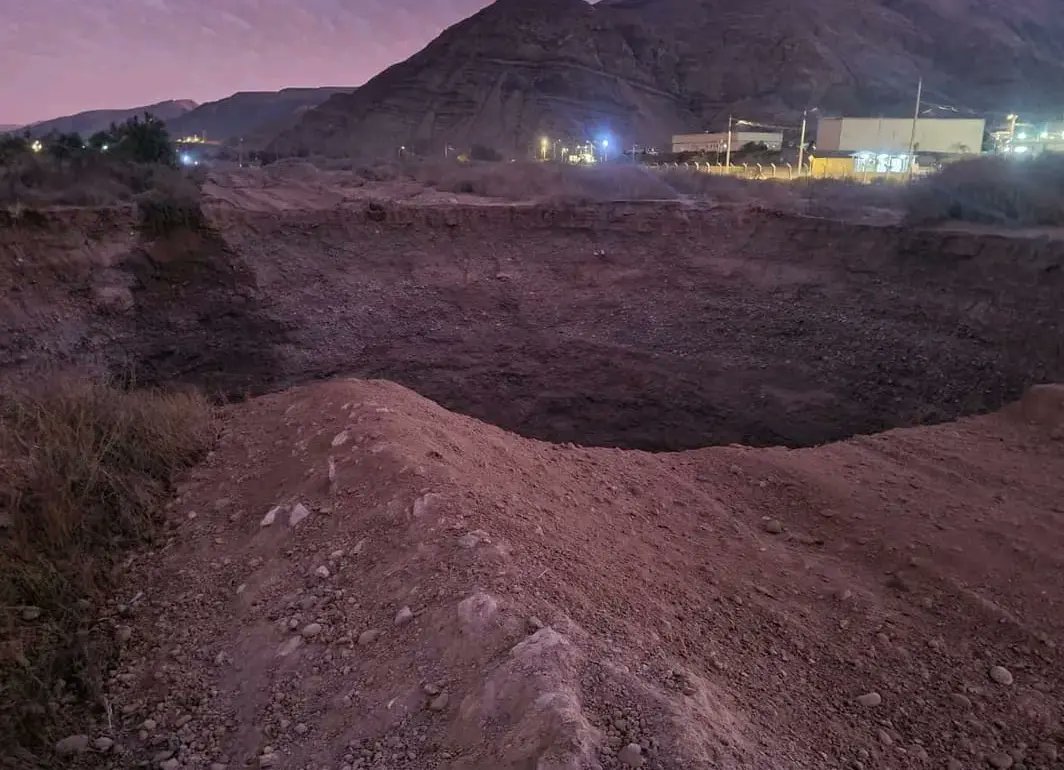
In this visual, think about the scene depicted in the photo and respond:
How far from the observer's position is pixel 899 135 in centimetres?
5047

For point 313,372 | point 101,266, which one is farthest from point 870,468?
point 101,266

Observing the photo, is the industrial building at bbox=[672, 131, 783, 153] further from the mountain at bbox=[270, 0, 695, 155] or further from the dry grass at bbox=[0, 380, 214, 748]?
the dry grass at bbox=[0, 380, 214, 748]

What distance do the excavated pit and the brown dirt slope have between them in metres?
7.88

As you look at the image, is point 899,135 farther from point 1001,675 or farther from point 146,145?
point 1001,675

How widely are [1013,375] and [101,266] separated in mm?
18100

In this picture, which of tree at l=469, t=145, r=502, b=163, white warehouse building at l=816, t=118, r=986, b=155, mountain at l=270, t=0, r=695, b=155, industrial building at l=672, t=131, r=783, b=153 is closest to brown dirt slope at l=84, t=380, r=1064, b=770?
white warehouse building at l=816, t=118, r=986, b=155

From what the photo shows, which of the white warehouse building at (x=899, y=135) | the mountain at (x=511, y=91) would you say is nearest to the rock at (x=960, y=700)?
the white warehouse building at (x=899, y=135)

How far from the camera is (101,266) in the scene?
17.3 m

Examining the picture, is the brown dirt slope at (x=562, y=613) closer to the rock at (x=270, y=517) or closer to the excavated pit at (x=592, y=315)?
the rock at (x=270, y=517)

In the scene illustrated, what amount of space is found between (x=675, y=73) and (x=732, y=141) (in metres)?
31.3

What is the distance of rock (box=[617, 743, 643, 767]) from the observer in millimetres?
2676

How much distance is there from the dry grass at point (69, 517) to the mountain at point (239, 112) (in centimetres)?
12592

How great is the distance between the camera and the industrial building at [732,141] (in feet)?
189

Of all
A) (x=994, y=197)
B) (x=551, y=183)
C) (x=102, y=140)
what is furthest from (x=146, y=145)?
(x=994, y=197)
